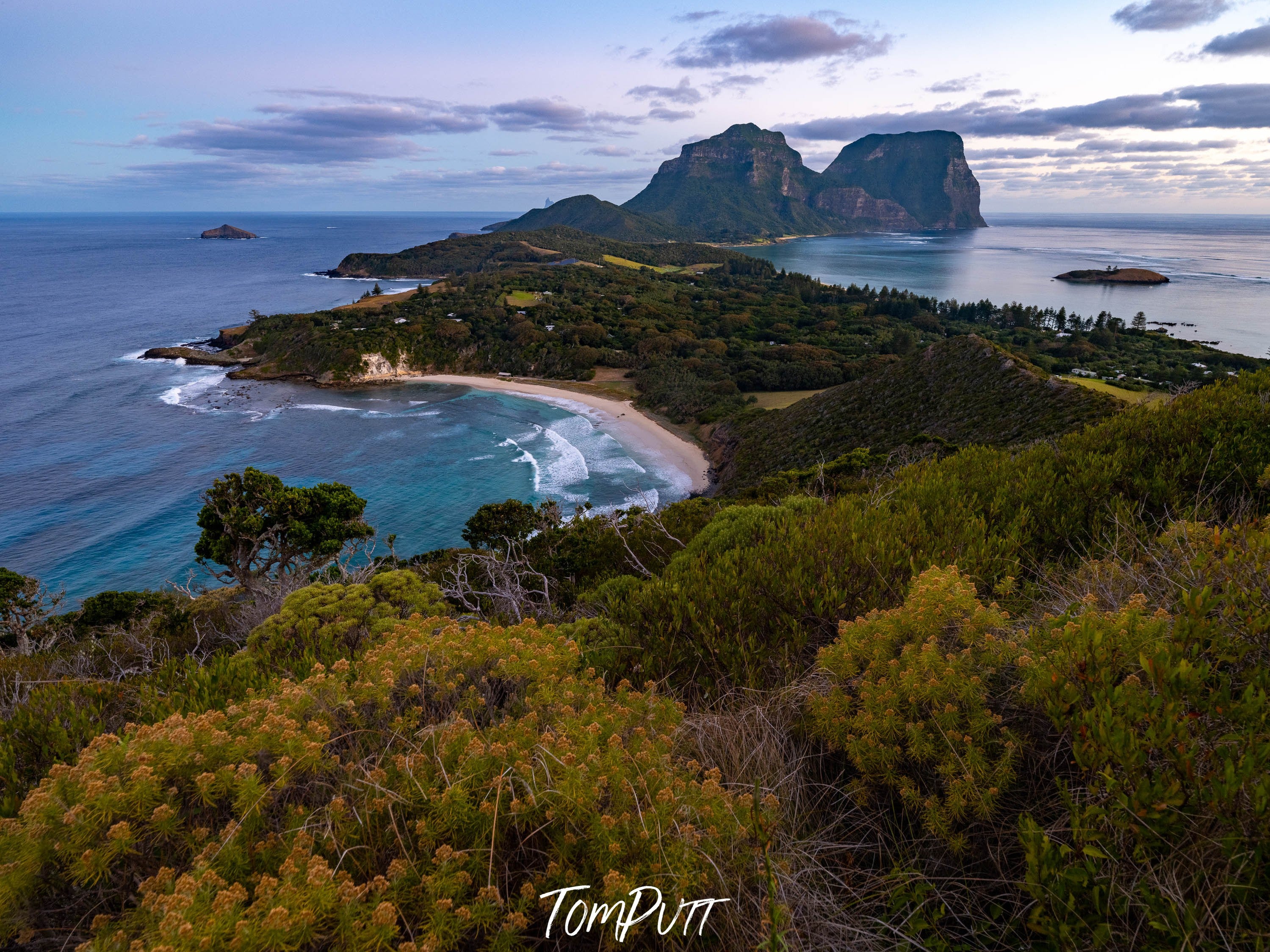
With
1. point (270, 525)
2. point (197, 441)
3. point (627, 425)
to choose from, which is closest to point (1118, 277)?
point (627, 425)

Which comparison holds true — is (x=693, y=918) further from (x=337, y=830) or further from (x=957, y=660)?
(x=957, y=660)

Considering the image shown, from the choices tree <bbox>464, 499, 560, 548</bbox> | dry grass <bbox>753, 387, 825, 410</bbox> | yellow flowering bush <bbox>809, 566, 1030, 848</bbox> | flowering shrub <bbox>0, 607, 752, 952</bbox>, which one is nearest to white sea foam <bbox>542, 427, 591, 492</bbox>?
tree <bbox>464, 499, 560, 548</bbox>

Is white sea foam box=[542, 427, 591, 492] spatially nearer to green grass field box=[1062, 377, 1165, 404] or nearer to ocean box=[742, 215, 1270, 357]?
green grass field box=[1062, 377, 1165, 404]

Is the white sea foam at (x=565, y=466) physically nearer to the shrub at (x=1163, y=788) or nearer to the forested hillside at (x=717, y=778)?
the forested hillside at (x=717, y=778)

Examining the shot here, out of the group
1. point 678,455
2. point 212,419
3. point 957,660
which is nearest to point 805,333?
point 678,455

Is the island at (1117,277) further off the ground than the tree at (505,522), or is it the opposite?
the island at (1117,277)

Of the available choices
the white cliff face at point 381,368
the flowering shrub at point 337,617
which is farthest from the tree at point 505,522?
the white cliff face at point 381,368
